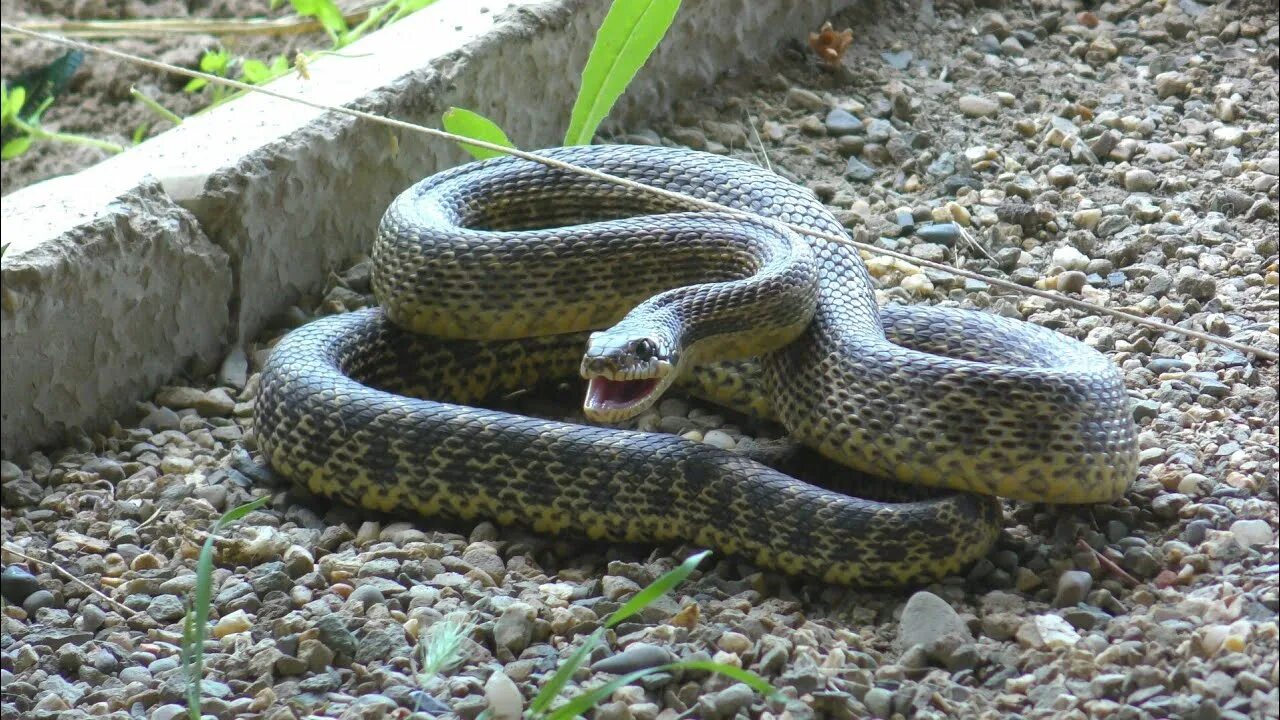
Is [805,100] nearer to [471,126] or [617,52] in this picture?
[617,52]

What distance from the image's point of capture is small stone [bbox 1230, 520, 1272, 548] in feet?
12.2

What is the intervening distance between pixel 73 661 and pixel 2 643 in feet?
0.80

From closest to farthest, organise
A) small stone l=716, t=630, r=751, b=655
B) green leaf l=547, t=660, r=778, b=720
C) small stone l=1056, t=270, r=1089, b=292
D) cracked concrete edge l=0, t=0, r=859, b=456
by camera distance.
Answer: green leaf l=547, t=660, r=778, b=720 → small stone l=716, t=630, r=751, b=655 → cracked concrete edge l=0, t=0, r=859, b=456 → small stone l=1056, t=270, r=1089, b=292

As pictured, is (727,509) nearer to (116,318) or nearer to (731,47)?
(116,318)

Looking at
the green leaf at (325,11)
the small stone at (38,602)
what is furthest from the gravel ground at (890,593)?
the green leaf at (325,11)

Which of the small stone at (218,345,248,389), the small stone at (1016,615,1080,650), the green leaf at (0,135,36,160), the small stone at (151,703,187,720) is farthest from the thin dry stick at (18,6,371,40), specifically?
the small stone at (1016,615,1080,650)

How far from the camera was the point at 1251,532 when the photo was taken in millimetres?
3760

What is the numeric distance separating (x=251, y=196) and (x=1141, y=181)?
3402 millimetres

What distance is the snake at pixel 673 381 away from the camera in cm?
401

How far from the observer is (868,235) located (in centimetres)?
570

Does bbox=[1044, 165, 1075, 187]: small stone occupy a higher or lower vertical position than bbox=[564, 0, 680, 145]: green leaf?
lower

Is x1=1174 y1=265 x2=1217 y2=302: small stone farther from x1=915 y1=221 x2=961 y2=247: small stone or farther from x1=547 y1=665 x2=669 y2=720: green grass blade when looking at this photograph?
x1=547 y1=665 x2=669 y2=720: green grass blade

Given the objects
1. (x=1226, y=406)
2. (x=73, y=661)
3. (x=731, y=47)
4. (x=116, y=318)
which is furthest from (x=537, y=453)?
(x=731, y=47)

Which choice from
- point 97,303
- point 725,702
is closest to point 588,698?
point 725,702
